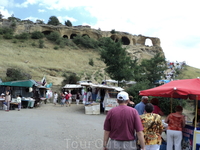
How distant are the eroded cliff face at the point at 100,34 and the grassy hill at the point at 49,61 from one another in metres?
7.23

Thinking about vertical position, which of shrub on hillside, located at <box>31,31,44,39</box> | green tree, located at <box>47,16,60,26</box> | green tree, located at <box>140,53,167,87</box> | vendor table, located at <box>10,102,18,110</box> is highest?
green tree, located at <box>47,16,60,26</box>

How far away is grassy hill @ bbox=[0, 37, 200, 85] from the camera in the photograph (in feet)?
110

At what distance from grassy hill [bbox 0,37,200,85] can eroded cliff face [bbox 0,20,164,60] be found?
7231mm

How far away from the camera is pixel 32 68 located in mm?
34250

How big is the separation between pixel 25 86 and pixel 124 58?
9593 mm

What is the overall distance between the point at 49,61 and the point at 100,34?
28439 mm

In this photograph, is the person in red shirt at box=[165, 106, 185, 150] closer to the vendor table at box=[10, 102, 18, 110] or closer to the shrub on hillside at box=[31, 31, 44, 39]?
the vendor table at box=[10, 102, 18, 110]

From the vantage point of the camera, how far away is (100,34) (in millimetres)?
66125

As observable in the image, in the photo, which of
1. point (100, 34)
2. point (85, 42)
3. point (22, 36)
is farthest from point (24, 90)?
point (100, 34)

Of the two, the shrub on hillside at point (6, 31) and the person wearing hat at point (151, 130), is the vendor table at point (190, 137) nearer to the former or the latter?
the person wearing hat at point (151, 130)

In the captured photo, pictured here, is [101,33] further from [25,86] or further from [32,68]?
[25,86]

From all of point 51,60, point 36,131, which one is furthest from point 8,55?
point 36,131

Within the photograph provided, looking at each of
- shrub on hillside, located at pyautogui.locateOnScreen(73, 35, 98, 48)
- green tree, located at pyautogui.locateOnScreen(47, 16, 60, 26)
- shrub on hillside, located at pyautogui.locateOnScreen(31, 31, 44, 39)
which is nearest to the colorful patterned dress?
shrub on hillside, located at pyautogui.locateOnScreen(73, 35, 98, 48)

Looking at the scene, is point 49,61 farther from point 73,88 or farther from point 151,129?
point 151,129
